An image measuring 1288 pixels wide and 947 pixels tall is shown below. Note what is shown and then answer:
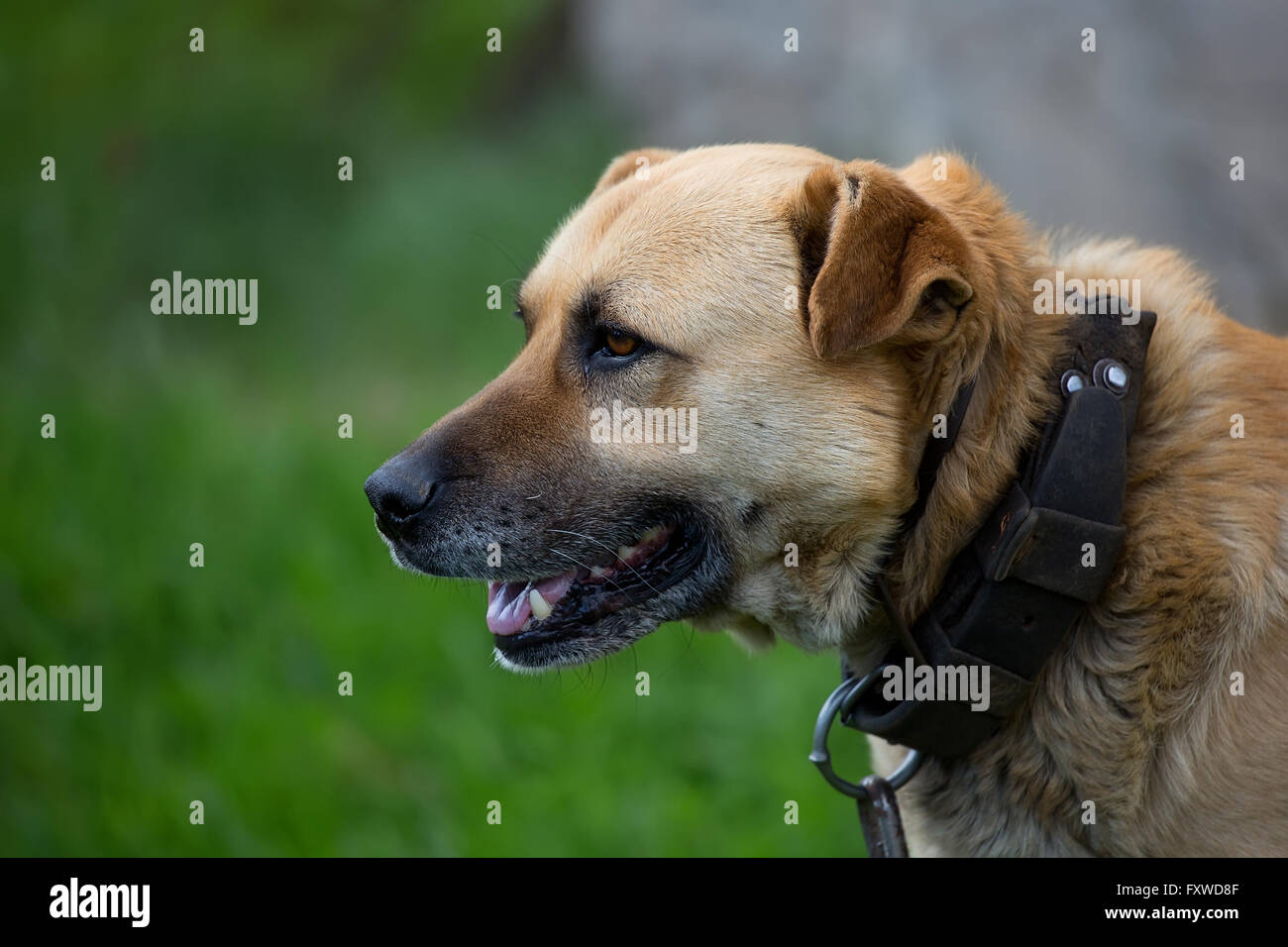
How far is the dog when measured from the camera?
2523 millimetres

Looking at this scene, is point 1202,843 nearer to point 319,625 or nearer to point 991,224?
point 991,224

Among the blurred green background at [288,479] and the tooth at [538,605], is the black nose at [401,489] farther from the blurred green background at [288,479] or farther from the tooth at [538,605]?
the blurred green background at [288,479]

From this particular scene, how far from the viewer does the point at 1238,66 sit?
606cm

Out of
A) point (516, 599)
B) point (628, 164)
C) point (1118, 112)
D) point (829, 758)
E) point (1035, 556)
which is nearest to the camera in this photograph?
point (1035, 556)

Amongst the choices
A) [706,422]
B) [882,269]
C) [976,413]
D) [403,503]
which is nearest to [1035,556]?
[976,413]

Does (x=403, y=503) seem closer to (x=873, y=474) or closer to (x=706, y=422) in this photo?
(x=706, y=422)

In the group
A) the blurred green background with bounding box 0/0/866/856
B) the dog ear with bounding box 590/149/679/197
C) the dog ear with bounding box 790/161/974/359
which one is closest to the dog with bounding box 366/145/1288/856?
the dog ear with bounding box 790/161/974/359

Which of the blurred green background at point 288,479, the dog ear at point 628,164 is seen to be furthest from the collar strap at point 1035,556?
the blurred green background at point 288,479

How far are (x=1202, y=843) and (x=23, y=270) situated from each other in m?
7.76

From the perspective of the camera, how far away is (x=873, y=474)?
2.67 metres

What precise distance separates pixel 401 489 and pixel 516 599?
1.53 feet

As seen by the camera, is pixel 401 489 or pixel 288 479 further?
pixel 288 479

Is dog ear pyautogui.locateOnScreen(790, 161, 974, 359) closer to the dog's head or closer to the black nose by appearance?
the dog's head
